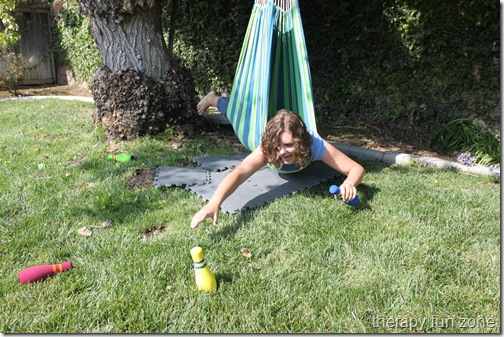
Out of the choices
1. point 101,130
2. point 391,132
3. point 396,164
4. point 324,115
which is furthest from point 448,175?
point 101,130

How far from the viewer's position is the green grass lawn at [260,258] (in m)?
1.73

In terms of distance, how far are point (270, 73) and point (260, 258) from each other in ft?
7.00

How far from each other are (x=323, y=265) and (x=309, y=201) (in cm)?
80

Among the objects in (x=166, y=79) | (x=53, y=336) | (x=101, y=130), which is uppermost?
(x=166, y=79)

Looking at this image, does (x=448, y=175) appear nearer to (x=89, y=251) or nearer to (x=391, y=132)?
(x=391, y=132)

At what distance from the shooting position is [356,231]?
2416 millimetres

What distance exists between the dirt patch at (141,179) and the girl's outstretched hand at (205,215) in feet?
3.26

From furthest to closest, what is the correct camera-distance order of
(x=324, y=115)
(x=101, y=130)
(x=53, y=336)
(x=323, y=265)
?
(x=324, y=115) < (x=101, y=130) < (x=323, y=265) < (x=53, y=336)

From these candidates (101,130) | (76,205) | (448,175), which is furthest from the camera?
(101,130)

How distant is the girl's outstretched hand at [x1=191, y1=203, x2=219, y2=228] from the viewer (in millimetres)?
2297

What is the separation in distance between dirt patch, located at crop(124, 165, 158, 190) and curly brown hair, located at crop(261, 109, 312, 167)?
1.08 m

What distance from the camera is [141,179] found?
3307 millimetres

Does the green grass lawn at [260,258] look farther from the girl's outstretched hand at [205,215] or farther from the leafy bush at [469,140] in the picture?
the leafy bush at [469,140]

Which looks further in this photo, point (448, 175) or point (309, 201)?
point (448, 175)
